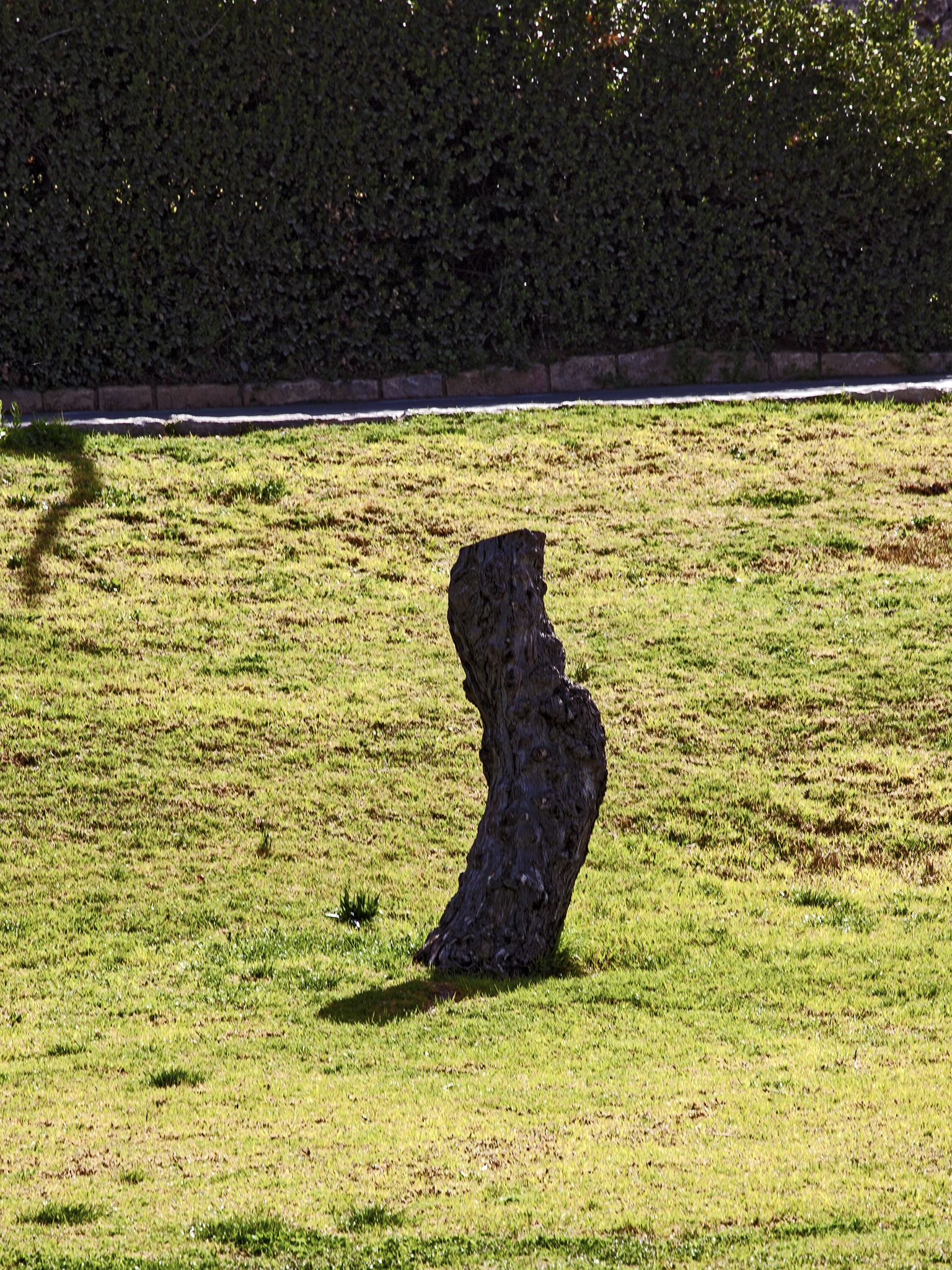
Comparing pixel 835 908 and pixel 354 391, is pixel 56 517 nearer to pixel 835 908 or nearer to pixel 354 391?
pixel 354 391

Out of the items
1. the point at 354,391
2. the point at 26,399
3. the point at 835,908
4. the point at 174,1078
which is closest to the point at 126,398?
the point at 26,399

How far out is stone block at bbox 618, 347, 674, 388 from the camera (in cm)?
1452

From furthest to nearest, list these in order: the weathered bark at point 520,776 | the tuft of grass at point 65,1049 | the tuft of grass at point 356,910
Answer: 1. the tuft of grass at point 356,910
2. the weathered bark at point 520,776
3. the tuft of grass at point 65,1049

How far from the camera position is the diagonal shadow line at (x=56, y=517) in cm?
902

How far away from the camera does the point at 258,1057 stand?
181 inches

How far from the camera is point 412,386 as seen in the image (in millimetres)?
14109

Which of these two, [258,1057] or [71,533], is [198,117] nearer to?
[71,533]

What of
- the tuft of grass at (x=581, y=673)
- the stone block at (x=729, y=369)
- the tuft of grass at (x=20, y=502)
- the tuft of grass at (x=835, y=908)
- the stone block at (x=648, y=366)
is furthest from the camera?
the stone block at (x=729, y=369)

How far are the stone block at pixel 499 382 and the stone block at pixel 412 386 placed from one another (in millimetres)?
135

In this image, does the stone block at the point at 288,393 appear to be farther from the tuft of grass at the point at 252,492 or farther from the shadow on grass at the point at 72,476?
the tuft of grass at the point at 252,492

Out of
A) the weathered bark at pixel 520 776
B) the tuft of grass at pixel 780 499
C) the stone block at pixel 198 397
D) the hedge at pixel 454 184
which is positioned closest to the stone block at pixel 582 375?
the hedge at pixel 454 184

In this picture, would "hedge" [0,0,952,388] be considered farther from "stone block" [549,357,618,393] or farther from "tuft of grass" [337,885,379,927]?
"tuft of grass" [337,885,379,927]

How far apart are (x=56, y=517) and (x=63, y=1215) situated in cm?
725

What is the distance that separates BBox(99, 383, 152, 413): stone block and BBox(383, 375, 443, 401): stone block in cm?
244
